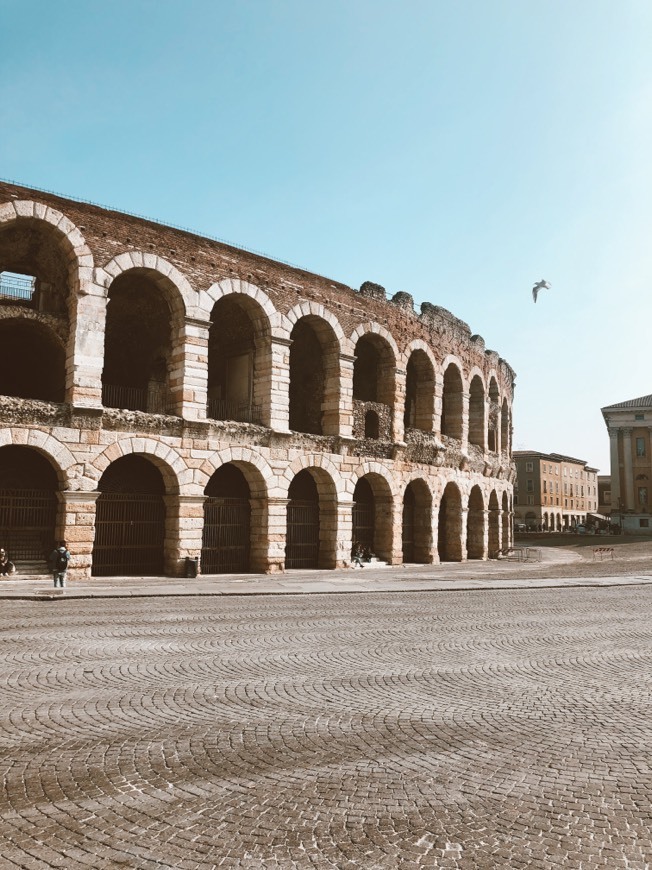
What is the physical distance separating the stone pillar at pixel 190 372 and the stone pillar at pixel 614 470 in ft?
210

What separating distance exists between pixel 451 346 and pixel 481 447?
630 cm

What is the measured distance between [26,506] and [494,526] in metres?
25.9

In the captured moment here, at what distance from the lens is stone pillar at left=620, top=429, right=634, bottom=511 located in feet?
247

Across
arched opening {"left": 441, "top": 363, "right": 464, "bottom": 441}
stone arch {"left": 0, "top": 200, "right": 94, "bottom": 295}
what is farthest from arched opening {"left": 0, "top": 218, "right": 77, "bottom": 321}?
arched opening {"left": 441, "top": 363, "right": 464, "bottom": 441}

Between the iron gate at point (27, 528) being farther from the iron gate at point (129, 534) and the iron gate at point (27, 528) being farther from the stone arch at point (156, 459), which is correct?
the stone arch at point (156, 459)

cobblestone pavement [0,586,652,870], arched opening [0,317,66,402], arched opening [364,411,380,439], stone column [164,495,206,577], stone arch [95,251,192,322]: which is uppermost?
stone arch [95,251,192,322]

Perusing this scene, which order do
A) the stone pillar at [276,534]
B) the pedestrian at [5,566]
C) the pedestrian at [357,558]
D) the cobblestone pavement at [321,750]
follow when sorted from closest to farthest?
the cobblestone pavement at [321,750]
the pedestrian at [5,566]
the stone pillar at [276,534]
the pedestrian at [357,558]

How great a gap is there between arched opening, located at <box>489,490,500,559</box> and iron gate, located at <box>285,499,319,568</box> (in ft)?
48.9

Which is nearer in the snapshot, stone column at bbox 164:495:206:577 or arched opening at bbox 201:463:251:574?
stone column at bbox 164:495:206:577

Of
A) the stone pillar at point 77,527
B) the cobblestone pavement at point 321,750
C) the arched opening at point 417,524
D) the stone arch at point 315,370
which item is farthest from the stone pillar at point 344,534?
the cobblestone pavement at point 321,750

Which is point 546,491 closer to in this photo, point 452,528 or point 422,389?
point 452,528

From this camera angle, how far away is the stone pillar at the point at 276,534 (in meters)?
23.9

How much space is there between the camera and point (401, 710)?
6969 mm

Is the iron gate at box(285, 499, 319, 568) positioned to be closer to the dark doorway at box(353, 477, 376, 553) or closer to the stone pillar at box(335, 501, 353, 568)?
the stone pillar at box(335, 501, 353, 568)
